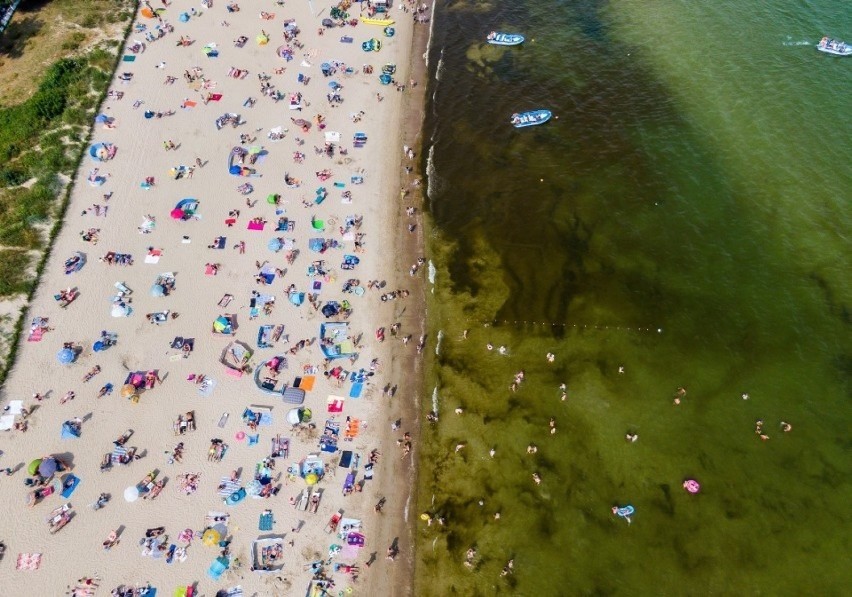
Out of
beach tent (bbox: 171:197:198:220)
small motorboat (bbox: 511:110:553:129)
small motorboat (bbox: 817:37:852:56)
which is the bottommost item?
beach tent (bbox: 171:197:198:220)

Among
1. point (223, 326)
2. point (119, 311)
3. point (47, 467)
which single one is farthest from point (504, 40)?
→ point (47, 467)

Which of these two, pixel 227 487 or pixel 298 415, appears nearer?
pixel 227 487

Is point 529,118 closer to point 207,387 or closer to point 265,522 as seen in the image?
point 207,387

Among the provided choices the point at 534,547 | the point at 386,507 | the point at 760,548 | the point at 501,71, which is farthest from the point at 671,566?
the point at 501,71

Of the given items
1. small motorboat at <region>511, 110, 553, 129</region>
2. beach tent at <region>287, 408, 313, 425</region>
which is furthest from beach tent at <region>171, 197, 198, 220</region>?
small motorboat at <region>511, 110, 553, 129</region>

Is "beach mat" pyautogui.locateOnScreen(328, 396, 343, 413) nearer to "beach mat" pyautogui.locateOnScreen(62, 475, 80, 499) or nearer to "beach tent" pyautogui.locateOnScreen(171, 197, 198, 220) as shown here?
"beach mat" pyautogui.locateOnScreen(62, 475, 80, 499)

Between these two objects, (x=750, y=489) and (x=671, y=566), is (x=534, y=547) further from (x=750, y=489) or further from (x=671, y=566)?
(x=750, y=489)
